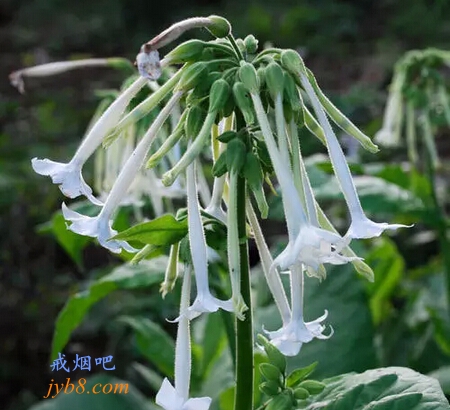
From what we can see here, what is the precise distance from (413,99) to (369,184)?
244 mm

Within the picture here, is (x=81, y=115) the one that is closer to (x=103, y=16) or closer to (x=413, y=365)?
(x=103, y=16)

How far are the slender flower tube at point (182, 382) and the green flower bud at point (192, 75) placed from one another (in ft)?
0.74

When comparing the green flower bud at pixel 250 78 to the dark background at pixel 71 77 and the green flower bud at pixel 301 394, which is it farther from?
the dark background at pixel 71 77

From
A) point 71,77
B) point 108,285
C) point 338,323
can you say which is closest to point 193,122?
point 108,285

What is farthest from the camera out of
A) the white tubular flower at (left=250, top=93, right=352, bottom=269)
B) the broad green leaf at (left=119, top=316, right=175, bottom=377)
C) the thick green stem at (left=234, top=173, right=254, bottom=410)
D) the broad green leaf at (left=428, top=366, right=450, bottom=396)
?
the broad green leaf at (left=119, top=316, right=175, bottom=377)

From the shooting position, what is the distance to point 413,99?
2100 millimetres

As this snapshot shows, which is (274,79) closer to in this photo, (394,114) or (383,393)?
(383,393)

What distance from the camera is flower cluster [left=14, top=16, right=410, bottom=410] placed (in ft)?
2.99

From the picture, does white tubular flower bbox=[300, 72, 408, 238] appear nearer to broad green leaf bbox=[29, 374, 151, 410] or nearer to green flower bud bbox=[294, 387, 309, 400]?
green flower bud bbox=[294, 387, 309, 400]

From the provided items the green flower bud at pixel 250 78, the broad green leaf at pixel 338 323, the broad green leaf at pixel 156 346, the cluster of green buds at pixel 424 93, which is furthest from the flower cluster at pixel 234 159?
the cluster of green buds at pixel 424 93

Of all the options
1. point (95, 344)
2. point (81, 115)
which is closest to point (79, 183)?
point (95, 344)

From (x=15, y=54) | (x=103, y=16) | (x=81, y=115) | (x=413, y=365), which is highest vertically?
(x=103, y=16)

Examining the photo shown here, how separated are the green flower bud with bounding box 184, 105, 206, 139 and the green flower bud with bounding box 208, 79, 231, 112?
3 centimetres

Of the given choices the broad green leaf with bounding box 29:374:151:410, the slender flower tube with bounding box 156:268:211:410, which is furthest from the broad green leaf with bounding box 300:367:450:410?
the broad green leaf with bounding box 29:374:151:410
